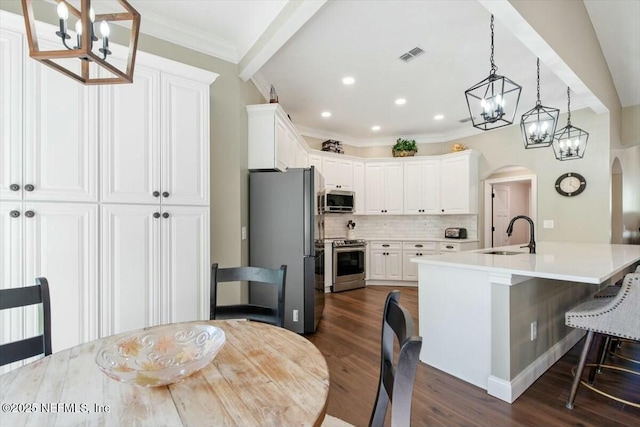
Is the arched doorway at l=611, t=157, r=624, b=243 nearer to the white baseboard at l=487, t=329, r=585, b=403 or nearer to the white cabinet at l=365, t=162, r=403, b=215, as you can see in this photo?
the white baseboard at l=487, t=329, r=585, b=403

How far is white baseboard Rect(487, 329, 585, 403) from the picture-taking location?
75.9 inches

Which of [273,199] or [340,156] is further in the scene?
[340,156]

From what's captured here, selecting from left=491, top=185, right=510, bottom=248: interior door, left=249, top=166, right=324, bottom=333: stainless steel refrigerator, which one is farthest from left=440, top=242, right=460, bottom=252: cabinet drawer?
left=249, top=166, right=324, bottom=333: stainless steel refrigerator

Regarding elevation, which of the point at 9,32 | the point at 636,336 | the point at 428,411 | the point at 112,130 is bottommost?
the point at 428,411

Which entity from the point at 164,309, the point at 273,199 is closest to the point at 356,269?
the point at 273,199

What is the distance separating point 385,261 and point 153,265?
433cm

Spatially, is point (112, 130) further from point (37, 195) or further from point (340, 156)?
point (340, 156)

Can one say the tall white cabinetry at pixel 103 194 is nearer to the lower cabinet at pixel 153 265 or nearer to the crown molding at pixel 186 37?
the lower cabinet at pixel 153 265

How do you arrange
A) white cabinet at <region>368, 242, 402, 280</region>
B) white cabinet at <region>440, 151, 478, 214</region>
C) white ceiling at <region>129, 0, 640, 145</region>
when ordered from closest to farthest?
white ceiling at <region>129, 0, 640, 145</region>
white cabinet at <region>440, 151, 478, 214</region>
white cabinet at <region>368, 242, 402, 280</region>

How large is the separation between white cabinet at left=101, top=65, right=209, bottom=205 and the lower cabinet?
0.12m

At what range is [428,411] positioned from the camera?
1.84 metres

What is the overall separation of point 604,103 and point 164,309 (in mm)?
5292

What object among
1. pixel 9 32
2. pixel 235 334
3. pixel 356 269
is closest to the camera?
pixel 235 334

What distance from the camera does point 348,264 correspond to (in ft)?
16.8
